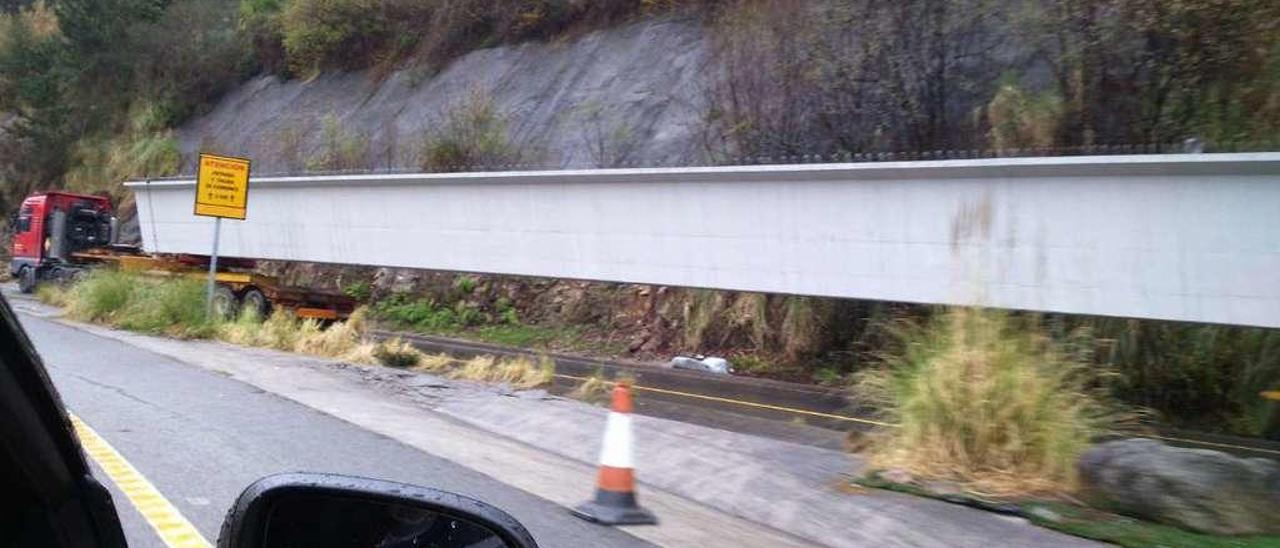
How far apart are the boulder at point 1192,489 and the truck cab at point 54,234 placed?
29382mm

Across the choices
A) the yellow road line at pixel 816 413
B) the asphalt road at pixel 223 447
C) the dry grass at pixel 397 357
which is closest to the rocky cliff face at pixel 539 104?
the yellow road line at pixel 816 413

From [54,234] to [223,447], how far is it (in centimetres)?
2672

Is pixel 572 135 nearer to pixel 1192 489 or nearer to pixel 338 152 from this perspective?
pixel 338 152

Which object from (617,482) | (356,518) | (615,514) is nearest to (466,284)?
(617,482)

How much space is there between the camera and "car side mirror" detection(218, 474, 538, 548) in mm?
2621

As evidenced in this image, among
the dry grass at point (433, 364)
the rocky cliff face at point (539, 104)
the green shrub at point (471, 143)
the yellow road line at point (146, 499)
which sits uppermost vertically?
the rocky cliff face at point (539, 104)

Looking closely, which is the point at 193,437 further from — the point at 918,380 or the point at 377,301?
the point at 377,301

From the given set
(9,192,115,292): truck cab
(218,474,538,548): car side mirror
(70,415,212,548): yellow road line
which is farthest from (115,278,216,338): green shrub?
(218,474,538,548): car side mirror

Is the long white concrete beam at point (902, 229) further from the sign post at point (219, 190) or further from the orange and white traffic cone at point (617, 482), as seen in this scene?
the orange and white traffic cone at point (617, 482)

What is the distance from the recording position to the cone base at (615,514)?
24.1 feet

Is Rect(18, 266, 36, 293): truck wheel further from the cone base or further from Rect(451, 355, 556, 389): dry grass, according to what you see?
the cone base

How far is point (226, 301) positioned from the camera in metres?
23.5

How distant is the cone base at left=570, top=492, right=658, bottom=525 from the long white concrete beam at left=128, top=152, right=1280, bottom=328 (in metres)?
4.63

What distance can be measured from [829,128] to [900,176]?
18.0 feet
